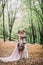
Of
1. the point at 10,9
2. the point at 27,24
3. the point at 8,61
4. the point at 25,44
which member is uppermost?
the point at 10,9

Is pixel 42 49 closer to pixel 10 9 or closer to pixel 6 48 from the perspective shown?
pixel 6 48

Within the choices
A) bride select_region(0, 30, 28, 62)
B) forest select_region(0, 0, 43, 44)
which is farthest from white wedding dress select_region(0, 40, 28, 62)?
forest select_region(0, 0, 43, 44)

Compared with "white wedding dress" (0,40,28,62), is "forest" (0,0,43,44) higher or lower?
higher

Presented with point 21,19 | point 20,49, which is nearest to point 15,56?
point 20,49

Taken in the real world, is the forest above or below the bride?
above

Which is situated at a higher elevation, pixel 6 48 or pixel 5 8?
pixel 5 8

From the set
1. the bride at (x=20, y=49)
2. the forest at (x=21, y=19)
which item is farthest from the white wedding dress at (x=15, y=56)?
the forest at (x=21, y=19)

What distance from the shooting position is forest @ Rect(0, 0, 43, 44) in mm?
2945

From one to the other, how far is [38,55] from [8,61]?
14.3 inches

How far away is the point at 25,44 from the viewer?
295 centimetres

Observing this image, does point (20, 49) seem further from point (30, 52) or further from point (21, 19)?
point (21, 19)

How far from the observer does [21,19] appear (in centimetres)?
298

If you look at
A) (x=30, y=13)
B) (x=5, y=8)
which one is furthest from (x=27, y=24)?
(x=5, y=8)

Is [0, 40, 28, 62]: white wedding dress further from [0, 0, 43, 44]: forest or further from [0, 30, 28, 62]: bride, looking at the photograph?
[0, 0, 43, 44]: forest
